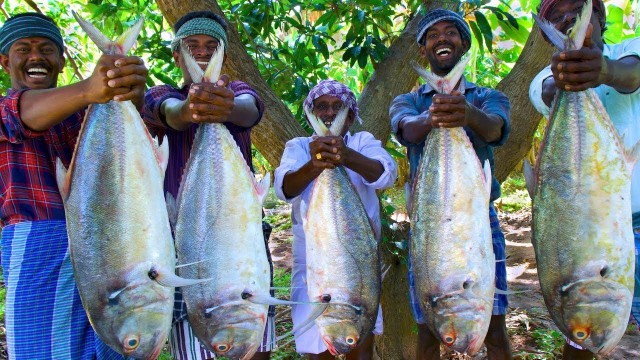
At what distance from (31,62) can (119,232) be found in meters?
0.83

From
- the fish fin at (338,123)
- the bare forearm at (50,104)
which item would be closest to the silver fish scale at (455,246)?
the fish fin at (338,123)

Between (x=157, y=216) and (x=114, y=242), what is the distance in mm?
170

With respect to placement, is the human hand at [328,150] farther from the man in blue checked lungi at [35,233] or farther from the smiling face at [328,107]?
the man in blue checked lungi at [35,233]

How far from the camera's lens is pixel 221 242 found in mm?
2076

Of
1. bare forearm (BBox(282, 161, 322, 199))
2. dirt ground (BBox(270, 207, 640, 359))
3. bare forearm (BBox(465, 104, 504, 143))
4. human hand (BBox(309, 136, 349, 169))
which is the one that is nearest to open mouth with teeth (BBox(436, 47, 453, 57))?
bare forearm (BBox(465, 104, 504, 143))

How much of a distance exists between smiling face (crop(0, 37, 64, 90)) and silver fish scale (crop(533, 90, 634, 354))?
6.65ft

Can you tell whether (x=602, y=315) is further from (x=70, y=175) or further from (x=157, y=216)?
(x=70, y=175)

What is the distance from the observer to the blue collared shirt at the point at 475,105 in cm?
248

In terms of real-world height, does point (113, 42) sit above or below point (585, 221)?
above

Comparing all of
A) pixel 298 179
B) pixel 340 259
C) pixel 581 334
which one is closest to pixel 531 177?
pixel 581 334

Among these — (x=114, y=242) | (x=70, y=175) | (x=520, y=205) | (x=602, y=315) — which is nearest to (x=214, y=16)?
(x=70, y=175)

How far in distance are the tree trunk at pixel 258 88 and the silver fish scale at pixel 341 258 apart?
4.25ft

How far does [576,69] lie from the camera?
73.4 inches

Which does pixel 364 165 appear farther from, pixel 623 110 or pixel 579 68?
pixel 623 110
